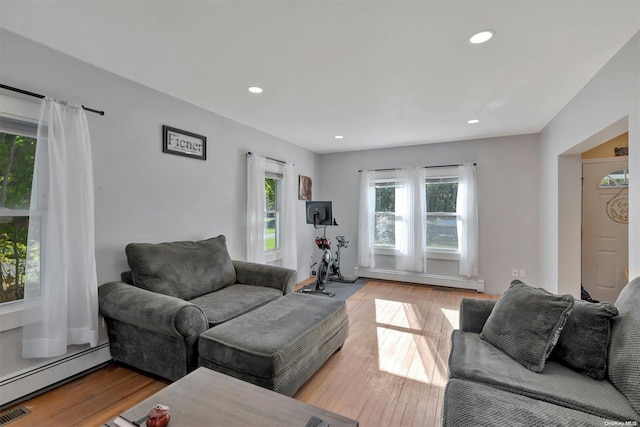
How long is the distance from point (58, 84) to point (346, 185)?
4.18 meters

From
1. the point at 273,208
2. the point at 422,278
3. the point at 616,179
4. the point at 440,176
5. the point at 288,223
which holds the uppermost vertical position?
the point at 440,176

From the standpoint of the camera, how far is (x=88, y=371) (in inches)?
85.8

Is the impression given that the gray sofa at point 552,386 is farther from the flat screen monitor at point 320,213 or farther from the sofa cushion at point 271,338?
the flat screen monitor at point 320,213

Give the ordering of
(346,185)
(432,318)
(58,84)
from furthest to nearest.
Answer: (346,185), (432,318), (58,84)

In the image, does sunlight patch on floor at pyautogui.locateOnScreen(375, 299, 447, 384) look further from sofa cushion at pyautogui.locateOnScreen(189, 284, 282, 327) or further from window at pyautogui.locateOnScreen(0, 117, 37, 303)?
window at pyautogui.locateOnScreen(0, 117, 37, 303)

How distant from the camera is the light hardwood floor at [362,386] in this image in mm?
1755

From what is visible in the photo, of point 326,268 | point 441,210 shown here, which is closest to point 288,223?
point 326,268

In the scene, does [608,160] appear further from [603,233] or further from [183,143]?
[183,143]

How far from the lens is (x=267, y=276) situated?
3023 mm

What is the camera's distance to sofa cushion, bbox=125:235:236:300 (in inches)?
91.2

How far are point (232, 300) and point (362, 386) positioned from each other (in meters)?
1.27

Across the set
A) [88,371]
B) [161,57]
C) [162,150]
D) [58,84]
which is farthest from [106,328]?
[161,57]

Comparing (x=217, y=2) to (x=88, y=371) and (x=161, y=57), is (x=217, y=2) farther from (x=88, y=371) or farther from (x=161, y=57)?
(x=88, y=371)

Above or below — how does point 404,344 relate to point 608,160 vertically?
below
